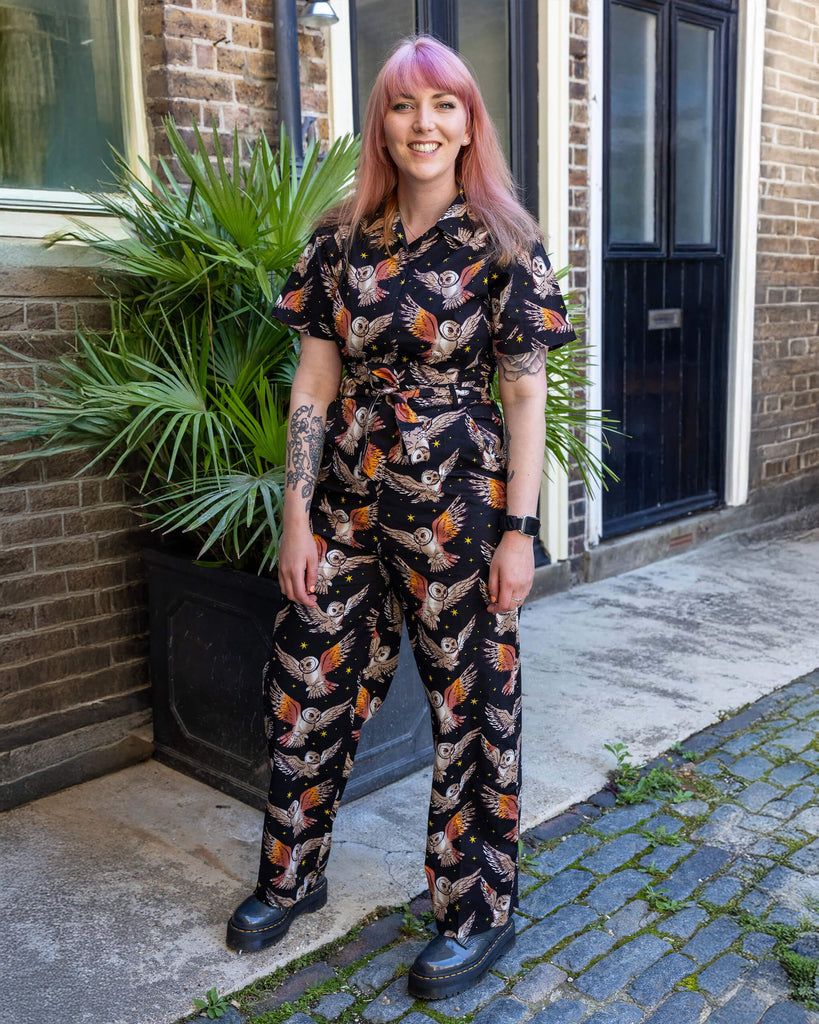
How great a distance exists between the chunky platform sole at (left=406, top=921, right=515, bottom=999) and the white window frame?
7.54 feet

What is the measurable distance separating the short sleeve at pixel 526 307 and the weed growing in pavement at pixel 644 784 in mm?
1610

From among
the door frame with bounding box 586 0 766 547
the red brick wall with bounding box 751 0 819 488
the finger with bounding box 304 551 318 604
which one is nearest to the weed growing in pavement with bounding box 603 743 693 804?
the finger with bounding box 304 551 318 604

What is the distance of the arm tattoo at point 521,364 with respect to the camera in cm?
222

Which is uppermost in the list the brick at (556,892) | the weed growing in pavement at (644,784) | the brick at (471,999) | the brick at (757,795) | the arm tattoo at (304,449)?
the arm tattoo at (304,449)

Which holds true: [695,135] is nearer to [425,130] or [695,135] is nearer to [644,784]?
[644,784]

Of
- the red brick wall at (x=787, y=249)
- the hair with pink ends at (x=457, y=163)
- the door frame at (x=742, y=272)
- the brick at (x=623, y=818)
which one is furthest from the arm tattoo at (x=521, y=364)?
the red brick wall at (x=787, y=249)

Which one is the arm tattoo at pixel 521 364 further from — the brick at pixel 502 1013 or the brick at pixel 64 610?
the brick at pixel 64 610

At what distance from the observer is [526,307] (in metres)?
2.17

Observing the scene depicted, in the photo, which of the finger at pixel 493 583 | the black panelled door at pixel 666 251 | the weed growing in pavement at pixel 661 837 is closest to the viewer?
the finger at pixel 493 583

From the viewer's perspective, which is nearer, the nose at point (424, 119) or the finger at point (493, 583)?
the nose at point (424, 119)

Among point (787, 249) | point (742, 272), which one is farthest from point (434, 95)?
point (787, 249)

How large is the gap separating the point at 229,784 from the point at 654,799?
127 centimetres

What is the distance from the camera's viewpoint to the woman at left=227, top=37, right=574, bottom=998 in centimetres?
218

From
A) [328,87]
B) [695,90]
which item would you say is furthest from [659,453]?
[328,87]
